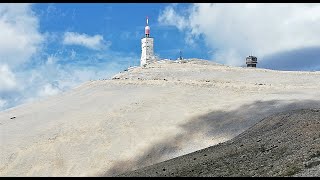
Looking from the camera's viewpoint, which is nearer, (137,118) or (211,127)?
(211,127)

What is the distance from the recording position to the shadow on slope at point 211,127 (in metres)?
42.8

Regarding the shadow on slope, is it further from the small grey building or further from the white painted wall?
the white painted wall

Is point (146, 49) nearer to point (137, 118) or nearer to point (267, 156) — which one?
A: point (137, 118)

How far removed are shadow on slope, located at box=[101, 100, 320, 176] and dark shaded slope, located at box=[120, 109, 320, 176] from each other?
25.3 ft

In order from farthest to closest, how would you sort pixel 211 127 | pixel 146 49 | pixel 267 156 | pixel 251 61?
pixel 146 49 → pixel 251 61 → pixel 211 127 → pixel 267 156

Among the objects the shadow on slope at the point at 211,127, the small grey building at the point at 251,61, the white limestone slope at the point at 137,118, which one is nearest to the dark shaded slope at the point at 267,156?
the shadow on slope at the point at 211,127

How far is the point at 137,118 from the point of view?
5428 centimetres

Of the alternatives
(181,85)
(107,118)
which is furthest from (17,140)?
(181,85)

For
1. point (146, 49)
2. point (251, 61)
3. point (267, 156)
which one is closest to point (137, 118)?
point (267, 156)

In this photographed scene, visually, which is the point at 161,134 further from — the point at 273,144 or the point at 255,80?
the point at 255,80

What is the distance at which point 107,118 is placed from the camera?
183 ft

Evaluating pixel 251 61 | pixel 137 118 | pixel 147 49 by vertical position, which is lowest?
pixel 137 118

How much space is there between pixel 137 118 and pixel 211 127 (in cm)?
954

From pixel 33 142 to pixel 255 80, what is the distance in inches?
1281
